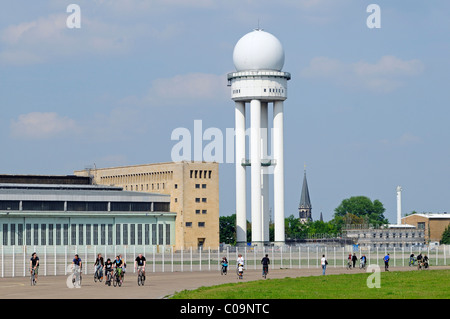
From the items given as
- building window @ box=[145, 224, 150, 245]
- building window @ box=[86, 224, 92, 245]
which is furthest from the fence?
building window @ box=[86, 224, 92, 245]

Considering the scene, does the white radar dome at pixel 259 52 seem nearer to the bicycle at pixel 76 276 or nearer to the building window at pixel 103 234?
the building window at pixel 103 234

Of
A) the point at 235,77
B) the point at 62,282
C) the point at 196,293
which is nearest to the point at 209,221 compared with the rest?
the point at 235,77

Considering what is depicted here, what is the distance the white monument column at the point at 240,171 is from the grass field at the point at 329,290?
9397 centimetres

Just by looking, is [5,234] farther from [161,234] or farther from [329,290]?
[329,290]

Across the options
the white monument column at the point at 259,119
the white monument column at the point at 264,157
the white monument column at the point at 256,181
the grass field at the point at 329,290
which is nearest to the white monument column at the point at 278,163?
the white monument column at the point at 259,119

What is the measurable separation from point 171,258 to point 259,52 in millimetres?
67983

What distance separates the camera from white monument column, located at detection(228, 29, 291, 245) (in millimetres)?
155625

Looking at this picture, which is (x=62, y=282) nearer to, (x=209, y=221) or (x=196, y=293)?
(x=196, y=293)

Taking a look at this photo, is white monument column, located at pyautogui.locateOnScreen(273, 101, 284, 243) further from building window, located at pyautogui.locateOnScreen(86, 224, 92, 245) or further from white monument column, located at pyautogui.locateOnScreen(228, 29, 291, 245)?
building window, located at pyautogui.locateOnScreen(86, 224, 92, 245)

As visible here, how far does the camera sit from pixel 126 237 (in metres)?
138

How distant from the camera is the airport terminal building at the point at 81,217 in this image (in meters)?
129

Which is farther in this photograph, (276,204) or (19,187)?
(276,204)

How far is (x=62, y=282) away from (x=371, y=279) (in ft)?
68.8

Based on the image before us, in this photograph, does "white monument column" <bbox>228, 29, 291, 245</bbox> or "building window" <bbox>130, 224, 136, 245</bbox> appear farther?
"white monument column" <bbox>228, 29, 291, 245</bbox>
